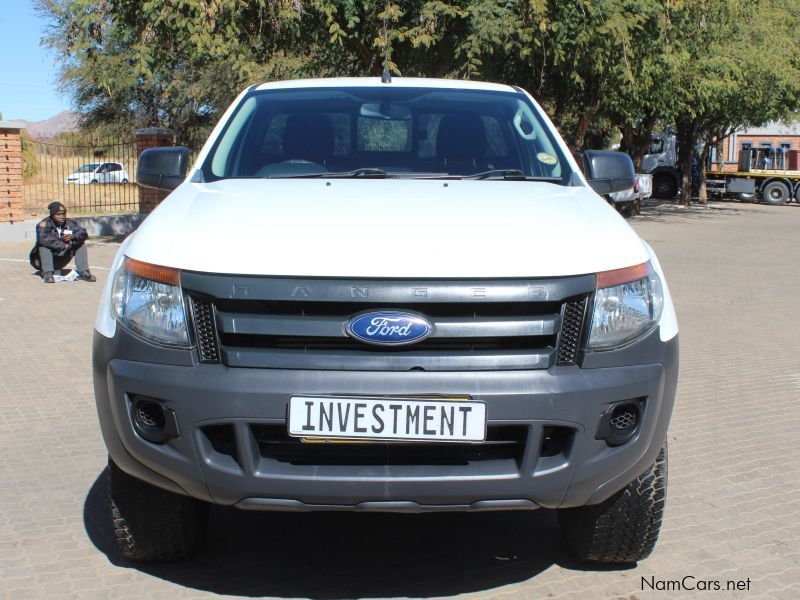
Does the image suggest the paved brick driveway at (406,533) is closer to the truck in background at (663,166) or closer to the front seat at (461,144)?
the front seat at (461,144)

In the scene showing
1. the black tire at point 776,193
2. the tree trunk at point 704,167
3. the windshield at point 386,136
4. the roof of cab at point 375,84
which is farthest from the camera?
the black tire at point 776,193

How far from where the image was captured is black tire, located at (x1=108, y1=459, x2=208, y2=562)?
3.27m

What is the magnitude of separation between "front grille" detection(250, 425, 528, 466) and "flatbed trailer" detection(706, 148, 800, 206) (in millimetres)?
40256

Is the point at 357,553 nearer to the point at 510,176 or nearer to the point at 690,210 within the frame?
the point at 510,176

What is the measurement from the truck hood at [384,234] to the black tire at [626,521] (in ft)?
2.47

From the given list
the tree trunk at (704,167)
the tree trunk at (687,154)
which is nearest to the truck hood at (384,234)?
the tree trunk at (687,154)

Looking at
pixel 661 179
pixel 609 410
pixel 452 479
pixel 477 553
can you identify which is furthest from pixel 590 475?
pixel 661 179

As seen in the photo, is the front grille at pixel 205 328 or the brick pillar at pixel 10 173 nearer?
the front grille at pixel 205 328

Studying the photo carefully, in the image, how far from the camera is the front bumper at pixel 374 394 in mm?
2766

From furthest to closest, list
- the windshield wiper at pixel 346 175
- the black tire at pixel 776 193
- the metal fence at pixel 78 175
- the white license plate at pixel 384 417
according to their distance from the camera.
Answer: the black tire at pixel 776 193, the metal fence at pixel 78 175, the windshield wiper at pixel 346 175, the white license plate at pixel 384 417

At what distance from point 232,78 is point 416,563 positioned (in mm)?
31609

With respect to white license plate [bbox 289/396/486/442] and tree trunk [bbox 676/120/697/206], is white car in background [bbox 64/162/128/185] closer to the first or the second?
white license plate [bbox 289/396/486/442]

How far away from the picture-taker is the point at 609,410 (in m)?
2.86

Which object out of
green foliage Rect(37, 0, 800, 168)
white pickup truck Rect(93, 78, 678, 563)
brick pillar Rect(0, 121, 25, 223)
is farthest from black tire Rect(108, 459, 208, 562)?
brick pillar Rect(0, 121, 25, 223)
